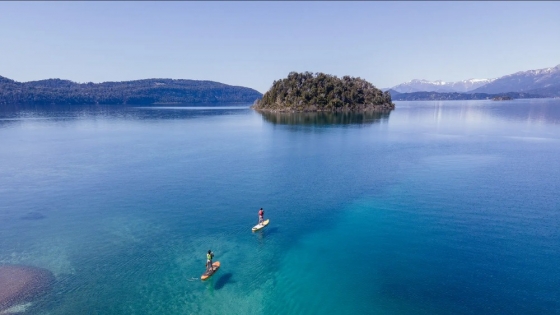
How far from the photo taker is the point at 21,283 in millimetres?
26953

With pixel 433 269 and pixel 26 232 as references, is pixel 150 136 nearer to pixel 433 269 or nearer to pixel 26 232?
pixel 26 232

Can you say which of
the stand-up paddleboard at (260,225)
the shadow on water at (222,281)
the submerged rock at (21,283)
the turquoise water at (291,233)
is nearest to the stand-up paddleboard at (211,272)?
the turquoise water at (291,233)

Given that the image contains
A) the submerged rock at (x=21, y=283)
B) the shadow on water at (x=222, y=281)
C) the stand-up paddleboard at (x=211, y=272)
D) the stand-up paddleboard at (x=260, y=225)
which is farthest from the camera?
the stand-up paddleboard at (x=260, y=225)

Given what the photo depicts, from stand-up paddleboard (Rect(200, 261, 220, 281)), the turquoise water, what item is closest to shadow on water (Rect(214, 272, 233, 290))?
the turquoise water

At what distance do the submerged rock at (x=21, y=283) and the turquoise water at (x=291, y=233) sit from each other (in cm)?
100

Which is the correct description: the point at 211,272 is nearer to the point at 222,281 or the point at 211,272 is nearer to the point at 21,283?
the point at 222,281

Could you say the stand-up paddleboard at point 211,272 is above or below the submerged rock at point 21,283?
above

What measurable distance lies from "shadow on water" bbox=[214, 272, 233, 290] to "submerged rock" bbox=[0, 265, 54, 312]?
46.9ft

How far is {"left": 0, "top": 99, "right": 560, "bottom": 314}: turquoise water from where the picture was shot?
25.4 metres

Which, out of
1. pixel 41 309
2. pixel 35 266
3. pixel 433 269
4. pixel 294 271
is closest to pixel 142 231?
pixel 35 266

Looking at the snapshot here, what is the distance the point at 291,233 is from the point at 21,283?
25.7 metres

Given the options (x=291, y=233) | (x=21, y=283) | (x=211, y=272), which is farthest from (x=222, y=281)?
(x=21, y=283)

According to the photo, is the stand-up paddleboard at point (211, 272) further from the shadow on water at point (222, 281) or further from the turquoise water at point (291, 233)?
the shadow on water at point (222, 281)

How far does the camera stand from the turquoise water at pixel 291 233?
2544 cm
